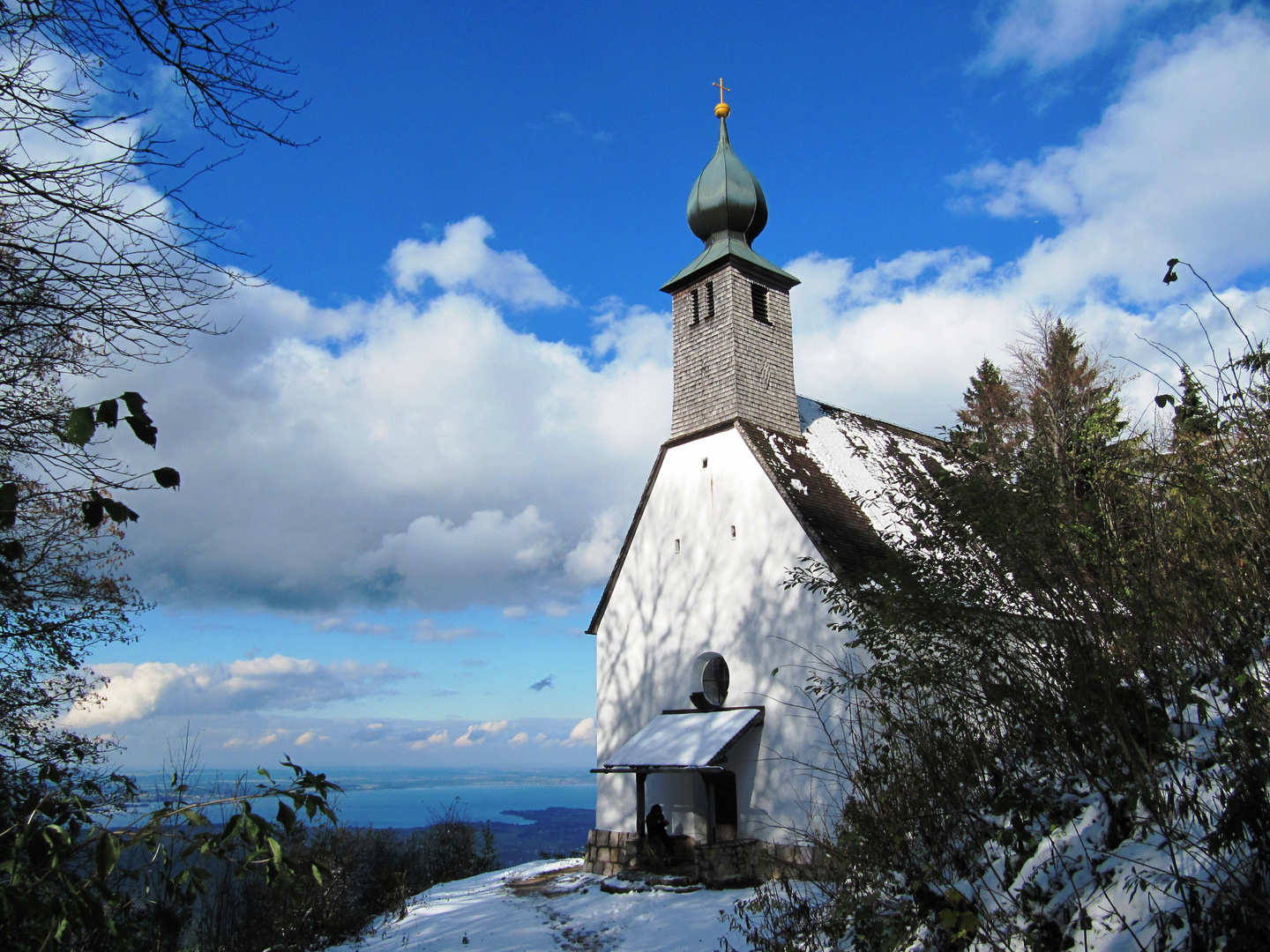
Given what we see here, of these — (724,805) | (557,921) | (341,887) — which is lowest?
(557,921)

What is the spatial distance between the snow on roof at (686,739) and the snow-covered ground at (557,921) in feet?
6.71

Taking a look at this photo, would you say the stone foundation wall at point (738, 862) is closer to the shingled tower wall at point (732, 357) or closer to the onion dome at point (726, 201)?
the shingled tower wall at point (732, 357)

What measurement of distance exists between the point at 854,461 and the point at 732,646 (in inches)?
224

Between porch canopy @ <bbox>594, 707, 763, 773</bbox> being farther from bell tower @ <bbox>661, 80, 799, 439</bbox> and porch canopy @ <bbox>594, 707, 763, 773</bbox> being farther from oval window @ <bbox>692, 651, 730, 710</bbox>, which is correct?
bell tower @ <bbox>661, 80, 799, 439</bbox>

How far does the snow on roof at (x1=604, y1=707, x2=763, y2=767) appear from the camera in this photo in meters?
14.0

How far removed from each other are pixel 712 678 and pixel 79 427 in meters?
14.8

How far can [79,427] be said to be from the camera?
8.11ft

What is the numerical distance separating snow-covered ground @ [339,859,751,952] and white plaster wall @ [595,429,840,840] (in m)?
2.02

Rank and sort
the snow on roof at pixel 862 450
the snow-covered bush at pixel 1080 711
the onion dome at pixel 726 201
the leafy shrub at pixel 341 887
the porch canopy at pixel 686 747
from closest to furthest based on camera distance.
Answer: the snow-covered bush at pixel 1080 711 < the leafy shrub at pixel 341 887 < the porch canopy at pixel 686 747 < the snow on roof at pixel 862 450 < the onion dome at pixel 726 201

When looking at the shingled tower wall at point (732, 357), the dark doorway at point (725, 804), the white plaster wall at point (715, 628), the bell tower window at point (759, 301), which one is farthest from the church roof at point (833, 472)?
the dark doorway at point (725, 804)

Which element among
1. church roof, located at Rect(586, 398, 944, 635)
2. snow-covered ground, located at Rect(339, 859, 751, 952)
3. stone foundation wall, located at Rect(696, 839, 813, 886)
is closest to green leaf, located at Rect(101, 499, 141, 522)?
snow-covered ground, located at Rect(339, 859, 751, 952)

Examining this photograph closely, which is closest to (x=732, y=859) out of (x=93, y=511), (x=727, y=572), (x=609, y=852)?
(x=609, y=852)

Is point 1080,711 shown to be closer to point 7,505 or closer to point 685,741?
point 7,505

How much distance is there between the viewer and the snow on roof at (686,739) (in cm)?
1397
